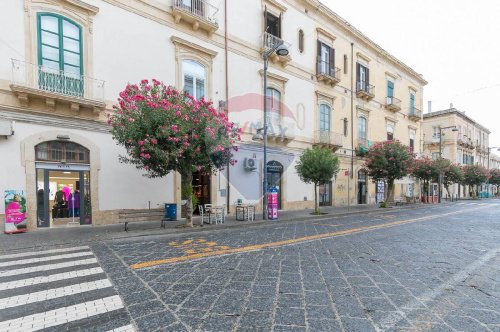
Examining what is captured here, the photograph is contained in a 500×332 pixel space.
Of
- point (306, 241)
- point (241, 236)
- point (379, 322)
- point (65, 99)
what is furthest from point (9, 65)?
point (379, 322)

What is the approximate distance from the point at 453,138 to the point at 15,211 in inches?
2033

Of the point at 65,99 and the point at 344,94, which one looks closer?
the point at 65,99

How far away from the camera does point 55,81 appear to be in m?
9.59

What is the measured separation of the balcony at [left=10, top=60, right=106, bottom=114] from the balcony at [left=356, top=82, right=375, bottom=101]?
63.5 feet

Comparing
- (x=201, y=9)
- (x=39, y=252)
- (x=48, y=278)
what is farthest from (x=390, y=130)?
(x=48, y=278)

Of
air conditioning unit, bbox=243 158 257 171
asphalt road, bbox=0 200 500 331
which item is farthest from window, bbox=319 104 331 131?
asphalt road, bbox=0 200 500 331

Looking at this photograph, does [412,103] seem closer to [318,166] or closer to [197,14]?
[318,166]

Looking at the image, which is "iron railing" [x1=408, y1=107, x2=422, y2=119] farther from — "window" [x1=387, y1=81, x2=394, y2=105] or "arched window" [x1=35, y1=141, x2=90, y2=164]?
"arched window" [x1=35, y1=141, x2=90, y2=164]

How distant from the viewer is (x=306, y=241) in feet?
25.3

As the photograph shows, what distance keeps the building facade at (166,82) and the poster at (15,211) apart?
0.36 metres

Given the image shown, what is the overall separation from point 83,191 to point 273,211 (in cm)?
817

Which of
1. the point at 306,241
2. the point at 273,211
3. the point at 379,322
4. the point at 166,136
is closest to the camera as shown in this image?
the point at 379,322

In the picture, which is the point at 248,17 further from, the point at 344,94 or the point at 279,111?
the point at 344,94

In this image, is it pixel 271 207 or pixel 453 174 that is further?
pixel 453 174
